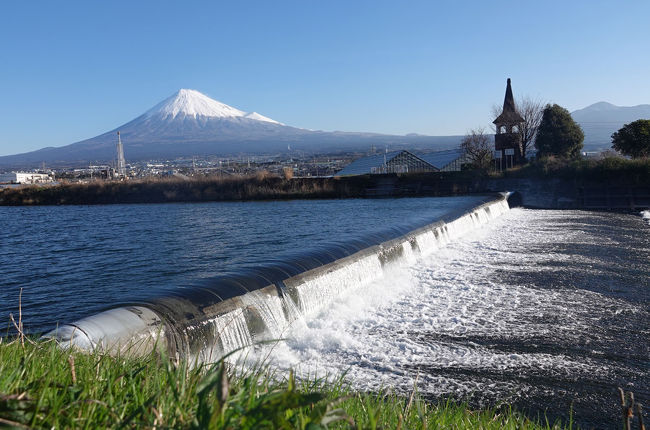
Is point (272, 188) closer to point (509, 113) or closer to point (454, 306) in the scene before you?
point (509, 113)

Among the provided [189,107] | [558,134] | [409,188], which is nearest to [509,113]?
[558,134]

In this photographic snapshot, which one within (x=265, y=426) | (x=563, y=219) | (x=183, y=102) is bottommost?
(x=563, y=219)

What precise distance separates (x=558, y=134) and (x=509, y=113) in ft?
13.1

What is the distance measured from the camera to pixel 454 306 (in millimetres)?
7195

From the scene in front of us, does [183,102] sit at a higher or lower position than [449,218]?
higher

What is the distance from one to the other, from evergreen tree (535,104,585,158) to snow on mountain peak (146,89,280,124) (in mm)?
136704

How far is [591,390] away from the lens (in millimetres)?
4539

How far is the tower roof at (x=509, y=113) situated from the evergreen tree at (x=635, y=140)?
23.8 ft

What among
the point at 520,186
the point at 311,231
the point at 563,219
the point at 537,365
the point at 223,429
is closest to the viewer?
the point at 223,429

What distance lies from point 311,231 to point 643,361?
9880mm

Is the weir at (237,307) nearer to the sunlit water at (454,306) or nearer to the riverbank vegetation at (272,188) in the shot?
the sunlit water at (454,306)

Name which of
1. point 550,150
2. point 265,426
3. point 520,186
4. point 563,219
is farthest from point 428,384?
point 550,150

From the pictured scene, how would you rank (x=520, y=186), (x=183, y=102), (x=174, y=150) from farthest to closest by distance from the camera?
(x=183, y=102)
(x=174, y=150)
(x=520, y=186)

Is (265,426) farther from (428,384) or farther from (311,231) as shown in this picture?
(311,231)
